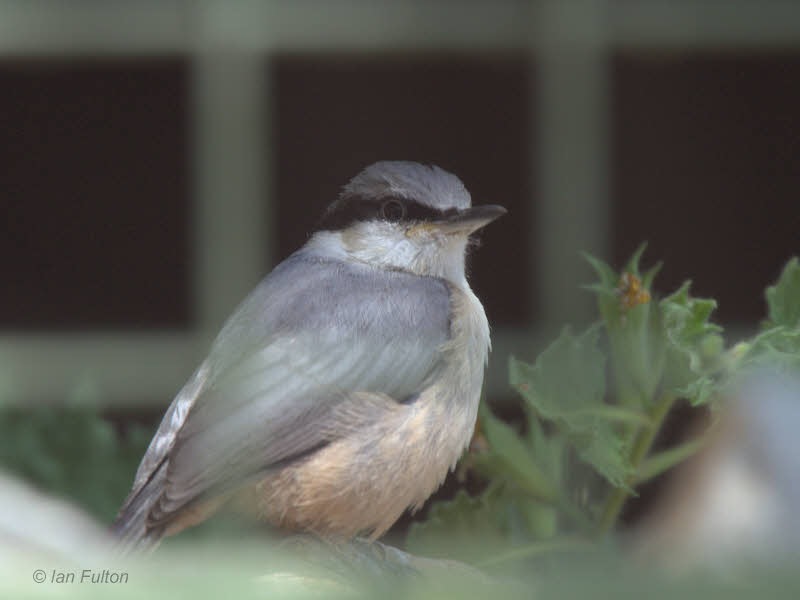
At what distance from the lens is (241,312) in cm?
101

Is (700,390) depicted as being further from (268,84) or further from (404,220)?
(268,84)

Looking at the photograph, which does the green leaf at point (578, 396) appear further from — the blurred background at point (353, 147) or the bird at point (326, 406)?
the blurred background at point (353, 147)

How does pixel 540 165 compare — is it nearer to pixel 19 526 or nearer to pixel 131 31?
pixel 131 31

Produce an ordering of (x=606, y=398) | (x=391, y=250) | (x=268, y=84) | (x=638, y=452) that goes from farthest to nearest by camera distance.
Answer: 1. (x=268, y=84)
2. (x=391, y=250)
3. (x=606, y=398)
4. (x=638, y=452)

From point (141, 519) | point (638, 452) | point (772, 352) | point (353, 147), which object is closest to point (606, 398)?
point (638, 452)

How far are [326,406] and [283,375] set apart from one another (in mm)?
53

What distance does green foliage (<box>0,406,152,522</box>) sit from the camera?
95cm

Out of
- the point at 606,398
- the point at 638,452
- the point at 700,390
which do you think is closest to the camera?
the point at 700,390

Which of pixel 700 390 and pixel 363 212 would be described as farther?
pixel 363 212

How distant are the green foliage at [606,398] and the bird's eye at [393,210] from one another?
0.95ft

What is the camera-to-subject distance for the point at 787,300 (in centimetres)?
87

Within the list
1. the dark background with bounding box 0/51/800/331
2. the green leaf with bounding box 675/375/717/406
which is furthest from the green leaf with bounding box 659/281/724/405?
the dark background with bounding box 0/51/800/331

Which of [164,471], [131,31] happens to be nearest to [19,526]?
[164,471]

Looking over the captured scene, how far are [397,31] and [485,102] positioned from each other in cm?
23
